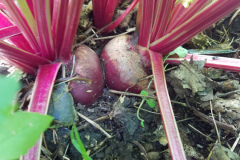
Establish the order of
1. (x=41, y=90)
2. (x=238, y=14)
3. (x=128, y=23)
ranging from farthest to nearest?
(x=238, y=14)
(x=128, y=23)
(x=41, y=90)

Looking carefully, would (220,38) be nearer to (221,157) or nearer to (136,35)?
(136,35)

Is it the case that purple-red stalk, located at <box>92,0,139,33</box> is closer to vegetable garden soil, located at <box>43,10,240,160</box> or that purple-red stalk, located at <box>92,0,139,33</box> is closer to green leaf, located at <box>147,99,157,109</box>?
vegetable garden soil, located at <box>43,10,240,160</box>

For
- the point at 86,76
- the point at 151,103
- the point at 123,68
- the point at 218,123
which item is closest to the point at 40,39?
the point at 86,76

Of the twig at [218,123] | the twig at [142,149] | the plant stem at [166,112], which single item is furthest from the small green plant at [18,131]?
the twig at [218,123]

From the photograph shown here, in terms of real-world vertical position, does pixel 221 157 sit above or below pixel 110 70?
below

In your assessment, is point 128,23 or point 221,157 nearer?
point 221,157

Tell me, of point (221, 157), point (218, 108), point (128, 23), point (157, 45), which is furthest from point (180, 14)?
point (221, 157)

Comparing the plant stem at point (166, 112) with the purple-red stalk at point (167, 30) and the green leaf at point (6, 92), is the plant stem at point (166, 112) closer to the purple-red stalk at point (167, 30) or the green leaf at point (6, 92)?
the purple-red stalk at point (167, 30)
